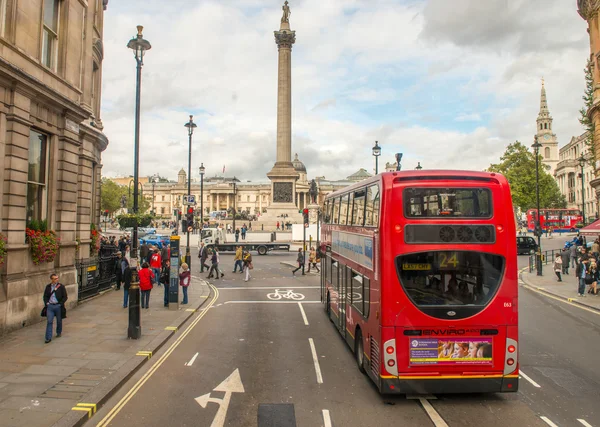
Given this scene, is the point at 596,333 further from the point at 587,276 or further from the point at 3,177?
the point at 3,177

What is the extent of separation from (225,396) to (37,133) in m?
10.7

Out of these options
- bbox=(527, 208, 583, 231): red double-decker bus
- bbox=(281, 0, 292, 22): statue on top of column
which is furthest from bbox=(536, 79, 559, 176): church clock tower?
bbox=(281, 0, 292, 22): statue on top of column

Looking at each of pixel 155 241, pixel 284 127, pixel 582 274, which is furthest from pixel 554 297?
pixel 284 127

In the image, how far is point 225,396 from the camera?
7637 millimetres

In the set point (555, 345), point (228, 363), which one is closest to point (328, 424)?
point (228, 363)

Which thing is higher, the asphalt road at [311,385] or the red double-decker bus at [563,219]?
the red double-decker bus at [563,219]

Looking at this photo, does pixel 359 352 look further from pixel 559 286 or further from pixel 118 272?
pixel 559 286

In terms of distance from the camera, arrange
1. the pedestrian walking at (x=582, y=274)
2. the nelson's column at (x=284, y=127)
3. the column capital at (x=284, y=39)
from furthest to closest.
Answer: the column capital at (x=284, y=39) → the nelson's column at (x=284, y=127) → the pedestrian walking at (x=582, y=274)

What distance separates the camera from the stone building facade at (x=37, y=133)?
1170 cm

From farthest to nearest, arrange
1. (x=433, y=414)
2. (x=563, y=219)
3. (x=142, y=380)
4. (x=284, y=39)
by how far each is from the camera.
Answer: (x=563, y=219)
(x=284, y=39)
(x=142, y=380)
(x=433, y=414)

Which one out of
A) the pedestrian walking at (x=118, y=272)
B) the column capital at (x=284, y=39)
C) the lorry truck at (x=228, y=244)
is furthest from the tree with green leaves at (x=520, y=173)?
the pedestrian walking at (x=118, y=272)

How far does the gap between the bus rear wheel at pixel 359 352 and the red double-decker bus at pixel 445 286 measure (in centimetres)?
148

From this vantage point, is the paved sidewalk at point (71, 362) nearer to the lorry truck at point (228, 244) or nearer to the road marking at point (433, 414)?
the road marking at point (433, 414)

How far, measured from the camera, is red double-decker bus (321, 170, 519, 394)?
696 centimetres
